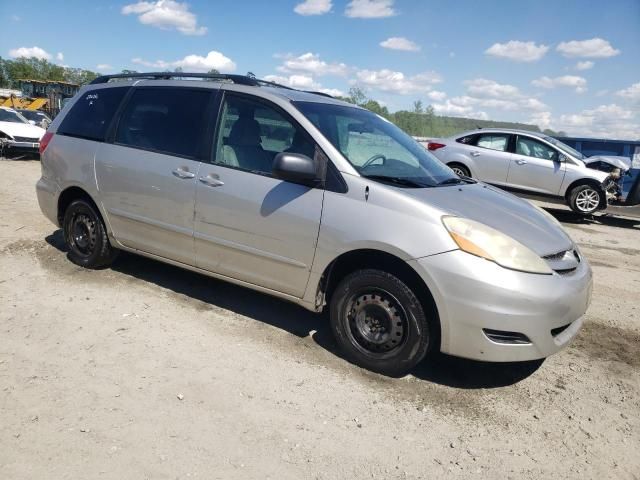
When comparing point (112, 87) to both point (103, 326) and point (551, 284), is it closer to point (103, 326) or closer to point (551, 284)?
point (103, 326)

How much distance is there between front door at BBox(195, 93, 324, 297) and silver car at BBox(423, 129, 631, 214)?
730cm

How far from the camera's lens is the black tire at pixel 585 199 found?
10312mm

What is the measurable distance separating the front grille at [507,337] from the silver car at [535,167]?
7.70m

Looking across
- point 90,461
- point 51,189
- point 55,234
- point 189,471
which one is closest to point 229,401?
point 189,471

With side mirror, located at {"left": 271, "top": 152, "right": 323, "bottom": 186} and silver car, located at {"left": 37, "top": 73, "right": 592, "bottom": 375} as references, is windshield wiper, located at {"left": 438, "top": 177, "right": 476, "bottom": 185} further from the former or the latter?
side mirror, located at {"left": 271, "top": 152, "right": 323, "bottom": 186}

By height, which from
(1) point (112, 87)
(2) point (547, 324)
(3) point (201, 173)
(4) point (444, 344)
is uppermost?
(1) point (112, 87)

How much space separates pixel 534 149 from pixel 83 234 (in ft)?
30.9

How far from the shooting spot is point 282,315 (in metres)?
4.26

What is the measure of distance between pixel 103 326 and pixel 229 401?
1424 millimetres

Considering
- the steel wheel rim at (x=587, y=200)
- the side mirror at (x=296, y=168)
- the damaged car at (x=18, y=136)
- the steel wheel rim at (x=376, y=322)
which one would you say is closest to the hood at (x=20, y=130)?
the damaged car at (x=18, y=136)

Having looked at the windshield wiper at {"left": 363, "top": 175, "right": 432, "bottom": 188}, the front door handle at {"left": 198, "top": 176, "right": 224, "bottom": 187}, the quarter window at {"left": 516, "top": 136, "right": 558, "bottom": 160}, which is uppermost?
the quarter window at {"left": 516, "top": 136, "right": 558, "bottom": 160}

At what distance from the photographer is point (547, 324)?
9.89 feet

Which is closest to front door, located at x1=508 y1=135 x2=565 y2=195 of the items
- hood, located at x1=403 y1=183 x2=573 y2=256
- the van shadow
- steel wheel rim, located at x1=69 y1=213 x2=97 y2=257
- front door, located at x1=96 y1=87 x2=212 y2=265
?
hood, located at x1=403 y1=183 x2=573 y2=256

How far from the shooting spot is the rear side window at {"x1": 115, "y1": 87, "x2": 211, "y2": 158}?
406 cm
